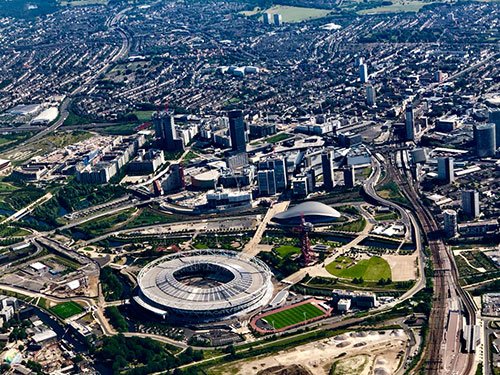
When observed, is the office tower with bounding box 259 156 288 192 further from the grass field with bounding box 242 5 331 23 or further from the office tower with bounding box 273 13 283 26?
the grass field with bounding box 242 5 331 23

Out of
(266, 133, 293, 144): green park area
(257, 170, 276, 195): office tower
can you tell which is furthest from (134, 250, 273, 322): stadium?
(266, 133, 293, 144): green park area

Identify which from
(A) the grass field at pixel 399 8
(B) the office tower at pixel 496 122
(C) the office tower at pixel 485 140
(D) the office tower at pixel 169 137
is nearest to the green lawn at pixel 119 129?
(D) the office tower at pixel 169 137

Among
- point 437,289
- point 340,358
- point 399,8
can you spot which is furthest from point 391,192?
point 399,8

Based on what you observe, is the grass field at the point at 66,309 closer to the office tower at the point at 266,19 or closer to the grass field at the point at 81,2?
the office tower at the point at 266,19

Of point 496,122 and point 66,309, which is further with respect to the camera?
point 496,122

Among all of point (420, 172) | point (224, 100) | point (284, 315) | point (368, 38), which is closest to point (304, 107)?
point (224, 100)

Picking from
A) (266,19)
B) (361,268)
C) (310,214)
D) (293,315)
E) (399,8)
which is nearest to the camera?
(293,315)

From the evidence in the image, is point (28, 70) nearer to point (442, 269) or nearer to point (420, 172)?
point (420, 172)

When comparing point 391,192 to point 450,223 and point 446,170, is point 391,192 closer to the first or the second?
point 446,170
